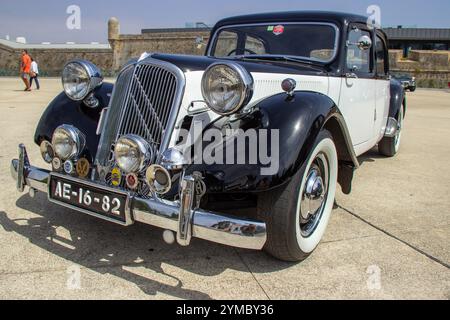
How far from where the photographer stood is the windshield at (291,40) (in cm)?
344

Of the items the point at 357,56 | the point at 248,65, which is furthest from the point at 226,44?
the point at 248,65

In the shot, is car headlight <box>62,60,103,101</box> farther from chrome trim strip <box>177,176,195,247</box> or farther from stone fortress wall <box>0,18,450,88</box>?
stone fortress wall <box>0,18,450,88</box>

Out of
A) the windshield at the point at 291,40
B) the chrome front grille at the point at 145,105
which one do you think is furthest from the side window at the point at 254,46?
the chrome front grille at the point at 145,105

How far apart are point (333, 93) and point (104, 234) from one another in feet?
6.76

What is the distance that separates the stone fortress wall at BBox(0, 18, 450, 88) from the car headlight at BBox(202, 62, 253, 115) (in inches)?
1260

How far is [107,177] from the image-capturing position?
2.53 meters

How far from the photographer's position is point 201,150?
2320 mm

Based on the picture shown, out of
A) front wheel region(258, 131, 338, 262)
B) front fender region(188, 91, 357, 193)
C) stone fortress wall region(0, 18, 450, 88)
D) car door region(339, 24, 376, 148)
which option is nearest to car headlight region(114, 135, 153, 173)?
front fender region(188, 91, 357, 193)

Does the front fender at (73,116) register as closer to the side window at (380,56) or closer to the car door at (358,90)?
the car door at (358,90)

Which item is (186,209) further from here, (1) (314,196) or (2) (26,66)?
(2) (26,66)

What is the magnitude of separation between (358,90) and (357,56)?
12.7 inches

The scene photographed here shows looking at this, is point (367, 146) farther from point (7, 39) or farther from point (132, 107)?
point (7, 39)

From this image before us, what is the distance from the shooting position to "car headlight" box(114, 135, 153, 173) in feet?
7.41

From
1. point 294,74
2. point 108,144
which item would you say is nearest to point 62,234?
point 108,144
